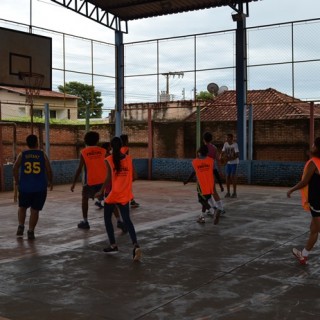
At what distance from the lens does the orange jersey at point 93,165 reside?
8.12 meters

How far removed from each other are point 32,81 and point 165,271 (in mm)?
11299

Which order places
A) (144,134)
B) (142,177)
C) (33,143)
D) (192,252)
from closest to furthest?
(192,252) < (33,143) < (142,177) < (144,134)

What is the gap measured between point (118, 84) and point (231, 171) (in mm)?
10071

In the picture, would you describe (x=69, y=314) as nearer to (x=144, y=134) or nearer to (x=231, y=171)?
(x=231, y=171)

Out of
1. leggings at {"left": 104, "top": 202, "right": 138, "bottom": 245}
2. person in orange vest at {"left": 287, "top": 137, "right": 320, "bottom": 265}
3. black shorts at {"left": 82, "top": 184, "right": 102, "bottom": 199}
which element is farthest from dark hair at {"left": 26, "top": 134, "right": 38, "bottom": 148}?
person in orange vest at {"left": 287, "top": 137, "right": 320, "bottom": 265}

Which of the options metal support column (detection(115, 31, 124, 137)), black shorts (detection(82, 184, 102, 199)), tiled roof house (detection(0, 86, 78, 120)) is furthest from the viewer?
Answer: tiled roof house (detection(0, 86, 78, 120))

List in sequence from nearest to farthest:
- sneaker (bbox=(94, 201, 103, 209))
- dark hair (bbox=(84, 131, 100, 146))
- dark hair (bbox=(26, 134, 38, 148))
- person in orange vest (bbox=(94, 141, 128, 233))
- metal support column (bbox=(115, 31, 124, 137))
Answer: dark hair (bbox=(26, 134, 38, 148)), person in orange vest (bbox=(94, 141, 128, 233)), dark hair (bbox=(84, 131, 100, 146)), sneaker (bbox=(94, 201, 103, 209)), metal support column (bbox=(115, 31, 124, 137))

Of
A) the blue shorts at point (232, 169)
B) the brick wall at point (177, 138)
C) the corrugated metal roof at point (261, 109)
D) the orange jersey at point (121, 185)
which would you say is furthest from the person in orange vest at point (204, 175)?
the corrugated metal roof at point (261, 109)

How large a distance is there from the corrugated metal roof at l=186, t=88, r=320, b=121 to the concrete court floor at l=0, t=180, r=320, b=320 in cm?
1454

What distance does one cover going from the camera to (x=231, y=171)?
12047 mm

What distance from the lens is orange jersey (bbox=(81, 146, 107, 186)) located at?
26.6ft

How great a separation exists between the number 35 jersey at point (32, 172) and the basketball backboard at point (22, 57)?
25.6 feet

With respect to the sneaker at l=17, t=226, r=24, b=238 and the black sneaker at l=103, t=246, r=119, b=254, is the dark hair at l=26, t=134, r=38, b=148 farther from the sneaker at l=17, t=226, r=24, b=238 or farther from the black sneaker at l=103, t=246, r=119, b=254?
the black sneaker at l=103, t=246, r=119, b=254

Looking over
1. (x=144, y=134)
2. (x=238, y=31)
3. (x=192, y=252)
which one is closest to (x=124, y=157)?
(x=192, y=252)
